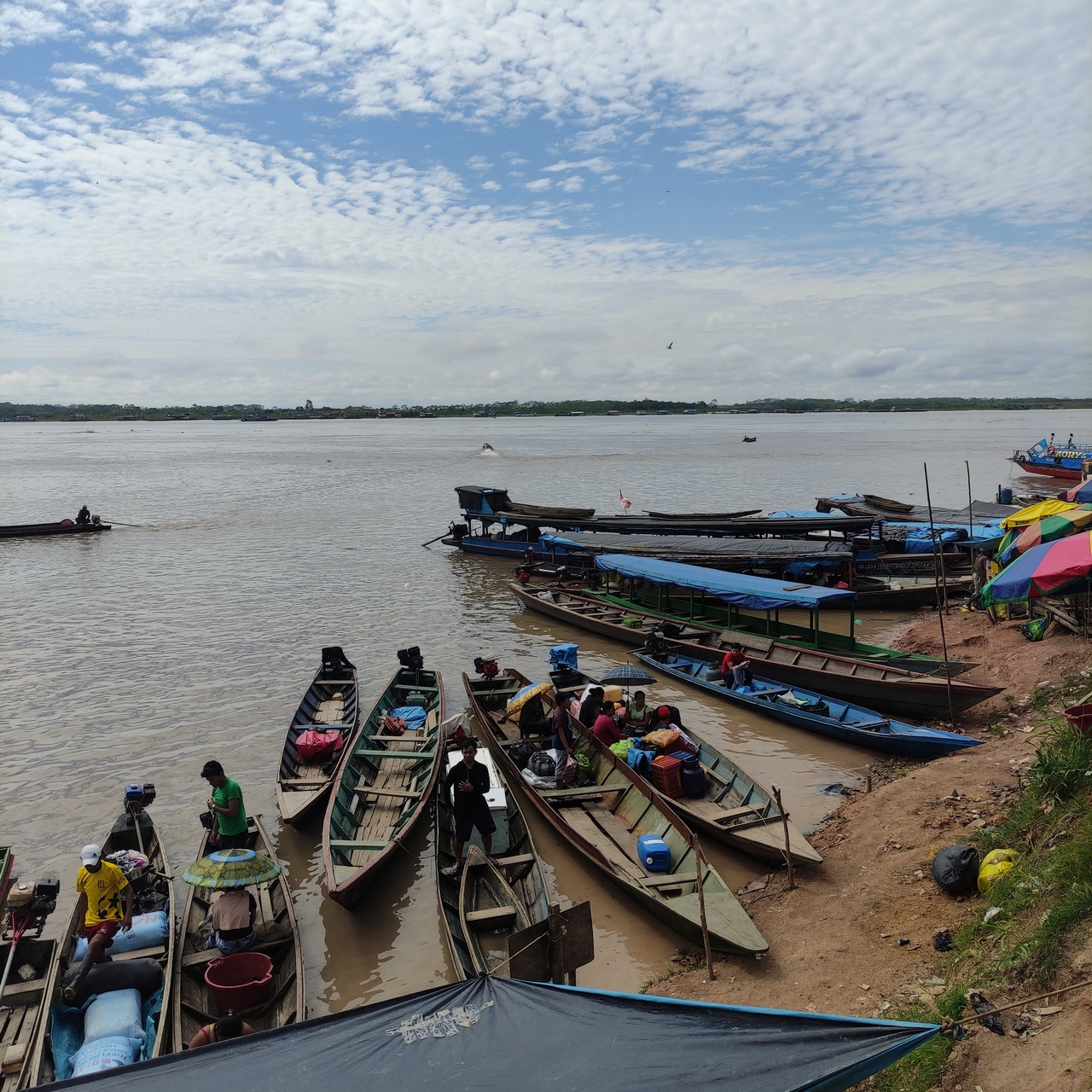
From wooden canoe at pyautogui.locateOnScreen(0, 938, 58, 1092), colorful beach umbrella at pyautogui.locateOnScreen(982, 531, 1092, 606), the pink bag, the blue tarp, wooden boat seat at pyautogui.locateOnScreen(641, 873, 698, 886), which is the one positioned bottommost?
wooden boat seat at pyautogui.locateOnScreen(641, 873, 698, 886)

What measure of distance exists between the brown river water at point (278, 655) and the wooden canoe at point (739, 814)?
1.37 feet

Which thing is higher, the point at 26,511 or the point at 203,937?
the point at 26,511

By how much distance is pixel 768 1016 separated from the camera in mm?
4871

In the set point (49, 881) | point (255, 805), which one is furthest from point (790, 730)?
point (49, 881)

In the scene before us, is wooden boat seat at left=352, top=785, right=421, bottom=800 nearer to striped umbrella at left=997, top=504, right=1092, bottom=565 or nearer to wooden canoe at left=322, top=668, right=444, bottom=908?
wooden canoe at left=322, top=668, right=444, bottom=908

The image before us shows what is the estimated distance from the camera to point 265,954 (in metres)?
8.05

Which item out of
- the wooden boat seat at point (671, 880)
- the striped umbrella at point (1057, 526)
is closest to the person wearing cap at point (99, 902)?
the wooden boat seat at point (671, 880)

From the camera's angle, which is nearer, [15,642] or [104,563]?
[15,642]

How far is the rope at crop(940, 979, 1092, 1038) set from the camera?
16.5 feet

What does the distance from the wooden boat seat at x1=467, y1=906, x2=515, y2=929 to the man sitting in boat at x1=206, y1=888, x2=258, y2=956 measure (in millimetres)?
2279

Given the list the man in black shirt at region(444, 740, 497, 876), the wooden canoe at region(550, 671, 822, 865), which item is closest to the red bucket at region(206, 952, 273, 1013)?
the man in black shirt at region(444, 740, 497, 876)

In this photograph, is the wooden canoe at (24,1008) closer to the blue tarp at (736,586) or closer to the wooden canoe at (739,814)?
the wooden canoe at (739,814)

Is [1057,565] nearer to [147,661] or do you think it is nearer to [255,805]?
[255,805]

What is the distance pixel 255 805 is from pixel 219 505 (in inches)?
1729
